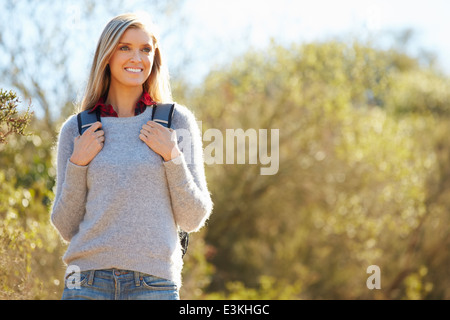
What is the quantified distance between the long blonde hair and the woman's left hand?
29 centimetres

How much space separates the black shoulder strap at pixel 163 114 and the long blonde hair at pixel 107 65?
121 millimetres

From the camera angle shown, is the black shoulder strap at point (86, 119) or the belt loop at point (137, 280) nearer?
A: the belt loop at point (137, 280)

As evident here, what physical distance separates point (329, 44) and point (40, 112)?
5212 millimetres

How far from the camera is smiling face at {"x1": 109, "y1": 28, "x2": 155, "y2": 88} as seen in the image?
294 cm

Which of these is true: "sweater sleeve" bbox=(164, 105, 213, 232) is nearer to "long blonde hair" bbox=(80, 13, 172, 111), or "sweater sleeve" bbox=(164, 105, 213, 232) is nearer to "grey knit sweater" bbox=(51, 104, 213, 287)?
"grey knit sweater" bbox=(51, 104, 213, 287)

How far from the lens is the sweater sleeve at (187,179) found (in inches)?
107

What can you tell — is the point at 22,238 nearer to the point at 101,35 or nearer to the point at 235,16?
the point at 101,35

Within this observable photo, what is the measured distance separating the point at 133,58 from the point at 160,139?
432 millimetres

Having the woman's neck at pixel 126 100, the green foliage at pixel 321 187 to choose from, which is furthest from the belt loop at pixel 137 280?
the green foliage at pixel 321 187

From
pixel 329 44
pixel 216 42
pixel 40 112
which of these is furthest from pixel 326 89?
pixel 40 112

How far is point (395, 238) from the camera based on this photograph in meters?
10.1

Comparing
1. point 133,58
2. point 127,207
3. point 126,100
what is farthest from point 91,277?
point 133,58

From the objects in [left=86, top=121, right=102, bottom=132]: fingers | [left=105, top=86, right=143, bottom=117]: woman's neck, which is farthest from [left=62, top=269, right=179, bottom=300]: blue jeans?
[left=105, top=86, right=143, bottom=117]: woman's neck

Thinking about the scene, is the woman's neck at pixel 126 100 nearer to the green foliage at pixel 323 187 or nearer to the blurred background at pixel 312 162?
the blurred background at pixel 312 162
